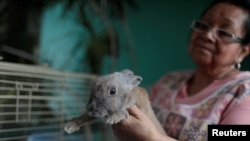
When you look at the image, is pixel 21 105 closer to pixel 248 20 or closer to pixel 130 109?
pixel 130 109

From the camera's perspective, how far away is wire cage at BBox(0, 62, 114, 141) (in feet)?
3.82

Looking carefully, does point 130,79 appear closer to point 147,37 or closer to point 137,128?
point 137,128

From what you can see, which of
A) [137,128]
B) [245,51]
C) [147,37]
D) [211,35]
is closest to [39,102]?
[137,128]

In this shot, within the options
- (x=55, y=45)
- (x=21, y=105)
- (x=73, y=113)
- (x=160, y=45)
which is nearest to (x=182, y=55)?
(x=160, y=45)

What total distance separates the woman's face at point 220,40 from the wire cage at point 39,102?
0.56 meters

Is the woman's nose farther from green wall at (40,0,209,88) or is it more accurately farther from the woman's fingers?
green wall at (40,0,209,88)

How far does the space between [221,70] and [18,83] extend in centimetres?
69

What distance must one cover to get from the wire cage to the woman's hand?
1.21 feet

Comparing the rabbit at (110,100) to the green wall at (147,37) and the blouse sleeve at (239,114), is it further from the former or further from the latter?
the green wall at (147,37)

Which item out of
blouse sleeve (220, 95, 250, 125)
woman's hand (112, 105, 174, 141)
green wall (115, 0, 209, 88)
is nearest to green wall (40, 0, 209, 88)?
green wall (115, 0, 209, 88)

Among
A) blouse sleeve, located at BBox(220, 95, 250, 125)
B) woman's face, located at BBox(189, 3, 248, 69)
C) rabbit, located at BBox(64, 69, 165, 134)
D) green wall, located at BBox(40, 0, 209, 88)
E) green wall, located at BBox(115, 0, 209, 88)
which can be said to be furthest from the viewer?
green wall, located at BBox(115, 0, 209, 88)

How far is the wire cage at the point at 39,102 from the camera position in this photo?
117 cm

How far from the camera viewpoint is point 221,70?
1.35m

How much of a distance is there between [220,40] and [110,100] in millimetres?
551
